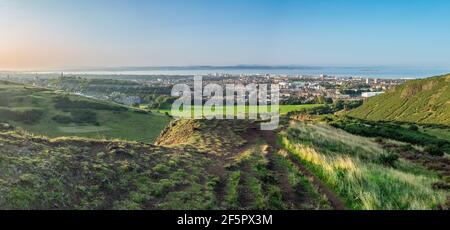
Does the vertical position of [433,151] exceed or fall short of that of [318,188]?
it falls short

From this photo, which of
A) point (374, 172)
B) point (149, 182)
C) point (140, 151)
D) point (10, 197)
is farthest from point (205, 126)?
point (10, 197)

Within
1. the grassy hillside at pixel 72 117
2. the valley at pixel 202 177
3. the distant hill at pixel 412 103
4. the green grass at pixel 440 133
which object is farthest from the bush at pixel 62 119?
the distant hill at pixel 412 103

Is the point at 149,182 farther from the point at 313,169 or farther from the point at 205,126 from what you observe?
the point at 205,126

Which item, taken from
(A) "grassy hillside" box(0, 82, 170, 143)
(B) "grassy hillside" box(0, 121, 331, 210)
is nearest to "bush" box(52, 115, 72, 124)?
(A) "grassy hillside" box(0, 82, 170, 143)

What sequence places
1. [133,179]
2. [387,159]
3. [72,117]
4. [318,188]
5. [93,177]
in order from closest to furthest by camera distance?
[93,177] < [133,179] < [318,188] < [387,159] < [72,117]

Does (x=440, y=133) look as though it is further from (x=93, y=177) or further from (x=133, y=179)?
(x=93, y=177)

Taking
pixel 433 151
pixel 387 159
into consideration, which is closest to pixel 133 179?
pixel 387 159

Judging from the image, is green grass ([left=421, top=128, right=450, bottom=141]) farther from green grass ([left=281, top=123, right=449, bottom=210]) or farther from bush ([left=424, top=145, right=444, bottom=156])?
green grass ([left=281, top=123, right=449, bottom=210])

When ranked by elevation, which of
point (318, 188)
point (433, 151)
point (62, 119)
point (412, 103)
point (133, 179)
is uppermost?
point (133, 179)
